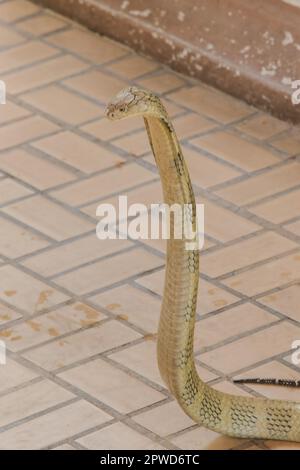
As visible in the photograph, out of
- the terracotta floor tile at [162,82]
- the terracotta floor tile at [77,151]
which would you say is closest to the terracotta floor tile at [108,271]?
the terracotta floor tile at [77,151]

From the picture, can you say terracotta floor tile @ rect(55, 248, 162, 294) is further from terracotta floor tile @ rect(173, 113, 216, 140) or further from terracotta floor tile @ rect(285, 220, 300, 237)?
terracotta floor tile @ rect(173, 113, 216, 140)

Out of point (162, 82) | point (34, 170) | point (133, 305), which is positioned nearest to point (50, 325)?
point (133, 305)

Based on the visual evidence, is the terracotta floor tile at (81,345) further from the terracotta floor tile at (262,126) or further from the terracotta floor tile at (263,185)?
the terracotta floor tile at (262,126)

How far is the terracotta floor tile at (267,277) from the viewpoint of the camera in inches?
Answer: 156

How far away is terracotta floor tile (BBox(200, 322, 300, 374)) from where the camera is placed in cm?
365

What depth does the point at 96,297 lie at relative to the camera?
12.9ft

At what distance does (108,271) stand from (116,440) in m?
0.75

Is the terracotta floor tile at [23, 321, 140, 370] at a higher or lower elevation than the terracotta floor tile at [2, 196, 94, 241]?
lower

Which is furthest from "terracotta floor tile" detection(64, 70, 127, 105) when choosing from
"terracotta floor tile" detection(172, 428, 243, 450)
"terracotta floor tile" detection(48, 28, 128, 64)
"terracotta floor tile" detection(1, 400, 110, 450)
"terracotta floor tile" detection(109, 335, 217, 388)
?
"terracotta floor tile" detection(172, 428, 243, 450)

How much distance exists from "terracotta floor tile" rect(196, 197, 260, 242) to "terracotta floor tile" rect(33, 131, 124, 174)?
0.37 meters

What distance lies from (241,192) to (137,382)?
0.99 metres

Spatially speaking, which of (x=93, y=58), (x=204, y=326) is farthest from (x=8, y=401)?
(x=93, y=58)

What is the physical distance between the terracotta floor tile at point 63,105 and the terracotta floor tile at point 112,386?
1332mm

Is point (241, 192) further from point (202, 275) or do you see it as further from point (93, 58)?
point (93, 58)
